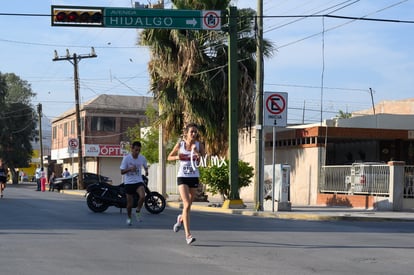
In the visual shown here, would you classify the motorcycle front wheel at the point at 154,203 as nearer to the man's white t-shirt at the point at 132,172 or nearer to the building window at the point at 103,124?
the man's white t-shirt at the point at 132,172

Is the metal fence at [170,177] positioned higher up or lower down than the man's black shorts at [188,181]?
lower down

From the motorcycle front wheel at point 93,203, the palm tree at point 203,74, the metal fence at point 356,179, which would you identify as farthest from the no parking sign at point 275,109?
the palm tree at point 203,74

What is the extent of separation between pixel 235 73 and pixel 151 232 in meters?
10.5

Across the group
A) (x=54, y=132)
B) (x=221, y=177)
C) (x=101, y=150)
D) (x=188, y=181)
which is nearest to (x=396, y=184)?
(x=221, y=177)

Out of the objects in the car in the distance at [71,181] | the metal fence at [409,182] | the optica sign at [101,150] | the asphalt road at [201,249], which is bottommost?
the car in the distance at [71,181]

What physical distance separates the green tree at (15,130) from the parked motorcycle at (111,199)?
182 feet

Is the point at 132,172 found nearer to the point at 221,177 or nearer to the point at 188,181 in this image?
the point at 188,181

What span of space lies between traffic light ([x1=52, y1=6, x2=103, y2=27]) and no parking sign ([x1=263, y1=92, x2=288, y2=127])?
567 cm

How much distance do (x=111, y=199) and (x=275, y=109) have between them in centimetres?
563

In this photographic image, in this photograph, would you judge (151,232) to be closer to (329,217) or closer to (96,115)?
(329,217)

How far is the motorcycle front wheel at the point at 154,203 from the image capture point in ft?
64.2

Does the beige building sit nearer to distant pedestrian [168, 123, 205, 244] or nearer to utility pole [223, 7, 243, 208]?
utility pole [223, 7, 243, 208]

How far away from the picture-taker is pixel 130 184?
1494 cm

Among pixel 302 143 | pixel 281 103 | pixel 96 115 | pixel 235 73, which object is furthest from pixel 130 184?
pixel 96 115
